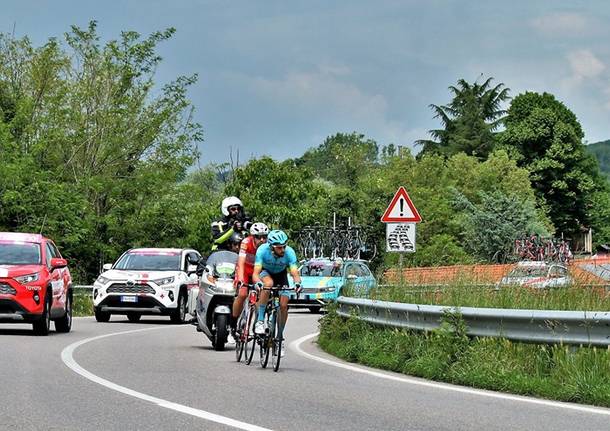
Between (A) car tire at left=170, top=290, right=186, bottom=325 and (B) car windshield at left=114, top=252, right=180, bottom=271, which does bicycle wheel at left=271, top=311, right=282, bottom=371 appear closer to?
(A) car tire at left=170, top=290, right=186, bottom=325

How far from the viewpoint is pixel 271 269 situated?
15547mm

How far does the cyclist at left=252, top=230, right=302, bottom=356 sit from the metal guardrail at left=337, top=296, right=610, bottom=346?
1455 mm

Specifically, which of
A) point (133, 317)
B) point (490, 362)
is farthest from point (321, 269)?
point (490, 362)

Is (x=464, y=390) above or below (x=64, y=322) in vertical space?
below

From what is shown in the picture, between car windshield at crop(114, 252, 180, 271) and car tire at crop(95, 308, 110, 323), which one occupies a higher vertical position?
car windshield at crop(114, 252, 180, 271)

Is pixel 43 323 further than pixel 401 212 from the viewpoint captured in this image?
Yes

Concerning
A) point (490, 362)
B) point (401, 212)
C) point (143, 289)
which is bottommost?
point (490, 362)

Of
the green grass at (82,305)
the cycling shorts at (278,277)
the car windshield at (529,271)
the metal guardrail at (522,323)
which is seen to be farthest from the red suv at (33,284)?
the green grass at (82,305)

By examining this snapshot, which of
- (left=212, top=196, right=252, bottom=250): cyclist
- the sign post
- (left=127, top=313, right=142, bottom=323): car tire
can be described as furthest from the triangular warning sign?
(left=127, top=313, right=142, bottom=323): car tire

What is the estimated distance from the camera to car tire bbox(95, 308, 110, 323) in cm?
2868

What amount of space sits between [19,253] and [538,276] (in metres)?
10.2

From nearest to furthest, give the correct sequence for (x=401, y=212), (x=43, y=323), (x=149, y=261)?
(x=401, y=212) < (x=43, y=323) < (x=149, y=261)

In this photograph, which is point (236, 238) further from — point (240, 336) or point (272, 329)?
point (272, 329)

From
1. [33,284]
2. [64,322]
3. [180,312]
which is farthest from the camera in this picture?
[180,312]
